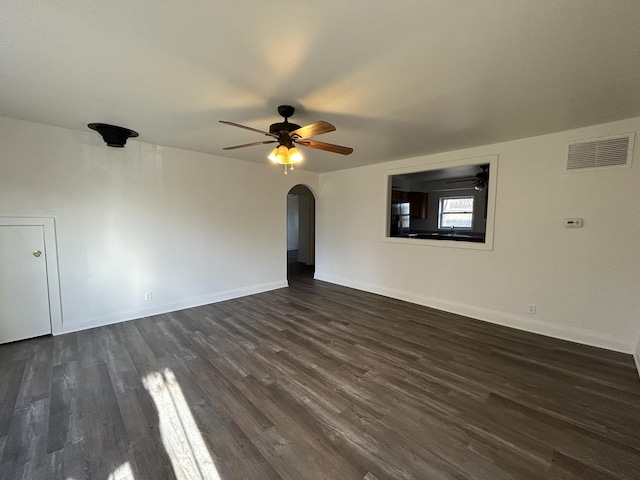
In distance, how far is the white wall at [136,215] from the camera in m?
3.12

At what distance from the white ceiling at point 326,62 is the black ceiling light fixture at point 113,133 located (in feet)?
0.54

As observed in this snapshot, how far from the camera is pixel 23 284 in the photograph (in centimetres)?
309

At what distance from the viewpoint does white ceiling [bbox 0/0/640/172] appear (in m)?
1.38

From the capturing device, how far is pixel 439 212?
808 centimetres

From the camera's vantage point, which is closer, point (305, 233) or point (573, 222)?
point (573, 222)

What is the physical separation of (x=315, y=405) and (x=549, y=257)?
11.4 feet

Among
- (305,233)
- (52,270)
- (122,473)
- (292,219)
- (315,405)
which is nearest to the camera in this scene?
(122,473)

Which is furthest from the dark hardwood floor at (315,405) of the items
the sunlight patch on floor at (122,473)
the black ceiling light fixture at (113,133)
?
the black ceiling light fixture at (113,133)

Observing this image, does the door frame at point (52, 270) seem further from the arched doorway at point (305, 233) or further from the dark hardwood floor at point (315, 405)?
the arched doorway at point (305, 233)

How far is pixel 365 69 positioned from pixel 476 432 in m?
2.75

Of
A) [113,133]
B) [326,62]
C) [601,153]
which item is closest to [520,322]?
[601,153]

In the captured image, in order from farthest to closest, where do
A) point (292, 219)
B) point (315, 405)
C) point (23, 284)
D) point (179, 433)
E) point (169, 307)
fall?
point (292, 219) → point (169, 307) → point (23, 284) → point (315, 405) → point (179, 433)

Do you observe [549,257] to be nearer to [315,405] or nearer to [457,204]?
[315,405]

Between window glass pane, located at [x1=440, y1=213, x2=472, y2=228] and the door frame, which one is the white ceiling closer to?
the door frame
